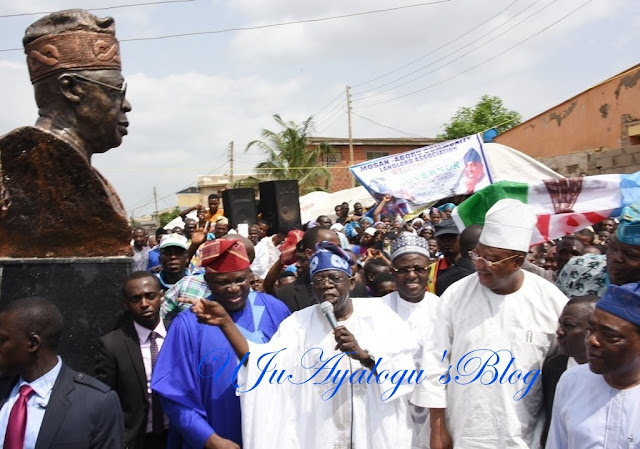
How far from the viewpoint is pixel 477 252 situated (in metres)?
3.35

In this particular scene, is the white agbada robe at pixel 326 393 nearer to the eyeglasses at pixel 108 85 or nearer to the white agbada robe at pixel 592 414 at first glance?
the white agbada robe at pixel 592 414

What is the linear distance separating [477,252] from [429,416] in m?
0.88

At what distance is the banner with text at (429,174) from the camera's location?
1068 cm

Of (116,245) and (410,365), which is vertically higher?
(116,245)

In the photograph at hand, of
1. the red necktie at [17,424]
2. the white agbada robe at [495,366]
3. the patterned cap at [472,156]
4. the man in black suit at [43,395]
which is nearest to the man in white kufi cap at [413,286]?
the white agbada robe at [495,366]

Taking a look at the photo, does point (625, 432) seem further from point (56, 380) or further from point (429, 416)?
point (56, 380)

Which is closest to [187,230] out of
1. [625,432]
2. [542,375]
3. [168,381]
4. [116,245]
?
[116,245]

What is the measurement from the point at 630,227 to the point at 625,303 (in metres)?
0.99

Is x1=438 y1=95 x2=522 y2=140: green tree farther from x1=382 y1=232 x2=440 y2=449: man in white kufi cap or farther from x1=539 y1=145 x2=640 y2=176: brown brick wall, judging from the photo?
x1=382 y1=232 x2=440 y2=449: man in white kufi cap

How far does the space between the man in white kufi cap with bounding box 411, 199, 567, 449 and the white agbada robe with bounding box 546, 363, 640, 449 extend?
0.47 m

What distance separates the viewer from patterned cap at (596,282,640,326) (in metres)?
2.40

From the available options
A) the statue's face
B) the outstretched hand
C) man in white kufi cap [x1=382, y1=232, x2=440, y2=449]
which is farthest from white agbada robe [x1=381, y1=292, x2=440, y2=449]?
the statue's face

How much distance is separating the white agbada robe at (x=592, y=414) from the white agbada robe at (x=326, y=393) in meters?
0.78

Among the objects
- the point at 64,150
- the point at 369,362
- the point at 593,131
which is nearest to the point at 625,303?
the point at 369,362
